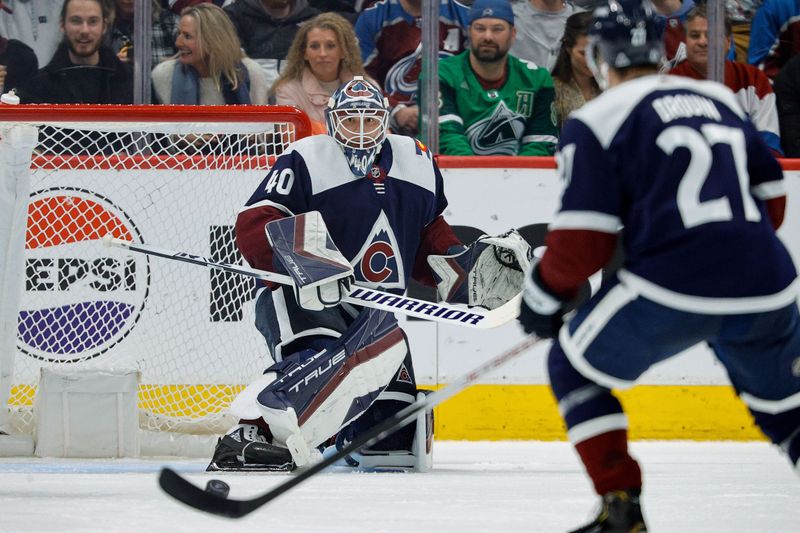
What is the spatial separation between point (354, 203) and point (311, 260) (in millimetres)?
307

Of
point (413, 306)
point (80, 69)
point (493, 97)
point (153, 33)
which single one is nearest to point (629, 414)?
point (493, 97)

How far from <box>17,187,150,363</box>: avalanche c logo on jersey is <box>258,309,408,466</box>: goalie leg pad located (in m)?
1.01

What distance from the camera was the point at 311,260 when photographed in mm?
3271

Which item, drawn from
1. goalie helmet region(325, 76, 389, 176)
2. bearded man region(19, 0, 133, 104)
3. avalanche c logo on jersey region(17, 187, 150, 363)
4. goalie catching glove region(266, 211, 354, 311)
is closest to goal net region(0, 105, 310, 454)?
avalanche c logo on jersey region(17, 187, 150, 363)

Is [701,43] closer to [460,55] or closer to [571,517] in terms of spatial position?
[460,55]

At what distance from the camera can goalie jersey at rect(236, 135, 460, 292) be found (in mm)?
3461

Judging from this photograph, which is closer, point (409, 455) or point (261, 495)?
point (261, 495)

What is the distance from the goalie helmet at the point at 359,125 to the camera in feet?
11.5

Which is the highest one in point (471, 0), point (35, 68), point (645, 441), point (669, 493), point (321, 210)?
point (471, 0)

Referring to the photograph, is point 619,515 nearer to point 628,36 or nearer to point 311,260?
point 628,36

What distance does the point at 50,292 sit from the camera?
4.20 m

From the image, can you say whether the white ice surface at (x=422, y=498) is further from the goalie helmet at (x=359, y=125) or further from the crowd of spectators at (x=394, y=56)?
the crowd of spectators at (x=394, y=56)

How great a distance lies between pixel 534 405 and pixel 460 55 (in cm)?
126

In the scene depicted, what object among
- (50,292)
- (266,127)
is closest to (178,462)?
(50,292)
